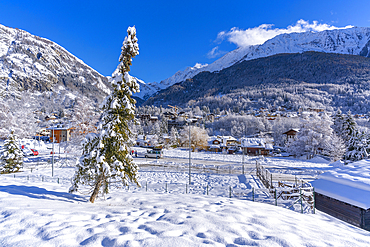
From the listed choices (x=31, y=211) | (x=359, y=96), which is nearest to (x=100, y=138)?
(x=31, y=211)

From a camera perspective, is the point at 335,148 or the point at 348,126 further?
the point at 348,126

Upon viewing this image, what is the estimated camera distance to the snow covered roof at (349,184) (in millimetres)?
11195

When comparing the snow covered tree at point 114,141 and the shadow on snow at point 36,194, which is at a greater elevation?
the snow covered tree at point 114,141

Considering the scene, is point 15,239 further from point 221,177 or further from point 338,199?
point 221,177

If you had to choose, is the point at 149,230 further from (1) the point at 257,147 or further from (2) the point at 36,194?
(1) the point at 257,147

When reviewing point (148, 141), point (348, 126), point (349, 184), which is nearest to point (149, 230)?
point (349, 184)

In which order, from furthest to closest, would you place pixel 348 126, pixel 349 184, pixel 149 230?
pixel 348 126 < pixel 349 184 < pixel 149 230

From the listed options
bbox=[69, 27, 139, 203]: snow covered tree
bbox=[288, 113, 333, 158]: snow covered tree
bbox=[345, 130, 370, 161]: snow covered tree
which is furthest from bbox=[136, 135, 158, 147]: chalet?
bbox=[69, 27, 139, 203]: snow covered tree

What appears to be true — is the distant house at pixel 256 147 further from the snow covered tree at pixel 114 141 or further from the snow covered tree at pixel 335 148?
the snow covered tree at pixel 114 141

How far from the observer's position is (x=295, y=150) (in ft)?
163

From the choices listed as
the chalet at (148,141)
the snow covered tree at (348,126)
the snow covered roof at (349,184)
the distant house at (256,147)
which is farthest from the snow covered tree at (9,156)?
the snow covered tree at (348,126)

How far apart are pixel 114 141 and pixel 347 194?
15.2m

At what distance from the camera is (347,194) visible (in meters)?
11.9

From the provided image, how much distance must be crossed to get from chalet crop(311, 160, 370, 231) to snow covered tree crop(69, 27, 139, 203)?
13.5 metres
